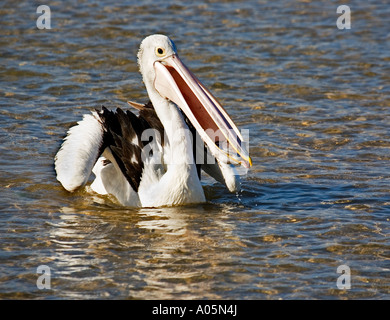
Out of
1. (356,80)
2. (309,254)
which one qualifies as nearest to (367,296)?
(309,254)

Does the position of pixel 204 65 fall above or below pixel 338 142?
above

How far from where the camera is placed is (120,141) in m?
6.14

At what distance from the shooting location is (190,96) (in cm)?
629

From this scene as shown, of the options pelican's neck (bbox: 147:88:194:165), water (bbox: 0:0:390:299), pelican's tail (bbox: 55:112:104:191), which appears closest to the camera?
water (bbox: 0:0:390:299)

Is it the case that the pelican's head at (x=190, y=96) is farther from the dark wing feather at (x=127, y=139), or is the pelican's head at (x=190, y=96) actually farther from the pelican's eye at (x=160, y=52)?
the dark wing feather at (x=127, y=139)

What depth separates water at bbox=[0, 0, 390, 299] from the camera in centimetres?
506

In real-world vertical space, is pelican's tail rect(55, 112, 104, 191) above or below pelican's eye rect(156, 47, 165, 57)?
below

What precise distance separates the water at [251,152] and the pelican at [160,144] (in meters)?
0.19

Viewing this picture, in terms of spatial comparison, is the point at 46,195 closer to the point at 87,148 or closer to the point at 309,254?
the point at 87,148

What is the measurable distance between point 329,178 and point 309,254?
5.51 ft

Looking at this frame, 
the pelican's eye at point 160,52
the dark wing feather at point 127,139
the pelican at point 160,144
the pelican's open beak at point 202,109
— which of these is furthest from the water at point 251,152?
the pelican's eye at point 160,52

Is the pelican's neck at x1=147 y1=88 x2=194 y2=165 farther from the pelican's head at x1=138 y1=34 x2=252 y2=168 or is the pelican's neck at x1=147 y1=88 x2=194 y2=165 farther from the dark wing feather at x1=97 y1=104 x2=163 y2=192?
the dark wing feather at x1=97 y1=104 x2=163 y2=192

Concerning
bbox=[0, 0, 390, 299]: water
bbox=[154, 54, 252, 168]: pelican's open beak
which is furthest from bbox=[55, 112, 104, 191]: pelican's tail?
bbox=[154, 54, 252, 168]: pelican's open beak

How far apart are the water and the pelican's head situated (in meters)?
0.55
